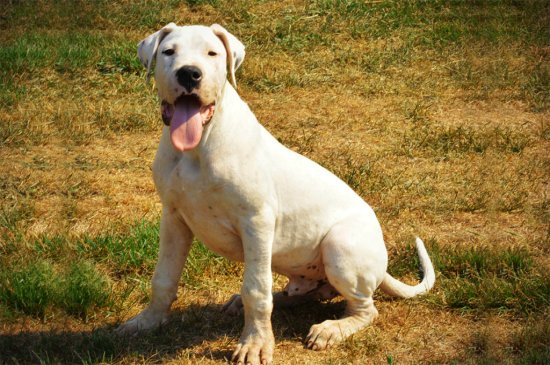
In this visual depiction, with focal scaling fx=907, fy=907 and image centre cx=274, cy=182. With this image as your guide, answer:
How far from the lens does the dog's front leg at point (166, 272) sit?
16.2 ft

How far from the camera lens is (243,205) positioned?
460cm

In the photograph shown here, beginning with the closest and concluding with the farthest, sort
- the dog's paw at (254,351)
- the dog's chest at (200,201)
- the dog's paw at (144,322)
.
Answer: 1. the dog's chest at (200,201)
2. the dog's paw at (254,351)
3. the dog's paw at (144,322)

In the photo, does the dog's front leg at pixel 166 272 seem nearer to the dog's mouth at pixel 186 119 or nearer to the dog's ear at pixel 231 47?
the dog's mouth at pixel 186 119

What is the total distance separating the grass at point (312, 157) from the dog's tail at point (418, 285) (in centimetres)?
8

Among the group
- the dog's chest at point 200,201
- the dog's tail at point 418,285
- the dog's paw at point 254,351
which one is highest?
the dog's chest at point 200,201

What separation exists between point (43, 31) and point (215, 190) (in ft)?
22.6

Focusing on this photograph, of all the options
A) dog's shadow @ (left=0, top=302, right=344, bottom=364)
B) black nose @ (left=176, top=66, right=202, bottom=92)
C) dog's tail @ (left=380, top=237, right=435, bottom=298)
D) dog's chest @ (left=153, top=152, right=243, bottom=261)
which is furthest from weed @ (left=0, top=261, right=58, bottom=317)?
dog's tail @ (left=380, top=237, right=435, bottom=298)

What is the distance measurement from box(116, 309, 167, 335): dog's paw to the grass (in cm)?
7

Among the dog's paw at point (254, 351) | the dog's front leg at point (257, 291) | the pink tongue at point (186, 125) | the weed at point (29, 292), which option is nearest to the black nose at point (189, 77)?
the pink tongue at point (186, 125)

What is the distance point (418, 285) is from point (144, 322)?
5.48 feet

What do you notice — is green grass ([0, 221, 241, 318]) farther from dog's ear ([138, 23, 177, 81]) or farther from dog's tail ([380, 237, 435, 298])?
dog's ear ([138, 23, 177, 81])

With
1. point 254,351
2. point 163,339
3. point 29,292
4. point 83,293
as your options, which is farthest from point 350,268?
point 29,292

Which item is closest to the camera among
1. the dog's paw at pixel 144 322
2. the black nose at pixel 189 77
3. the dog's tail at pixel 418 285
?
the black nose at pixel 189 77

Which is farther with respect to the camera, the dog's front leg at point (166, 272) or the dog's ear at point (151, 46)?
the dog's front leg at point (166, 272)
